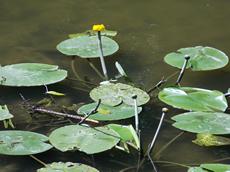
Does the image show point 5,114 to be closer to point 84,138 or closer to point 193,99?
point 84,138

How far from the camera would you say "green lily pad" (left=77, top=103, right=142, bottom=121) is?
1535 mm

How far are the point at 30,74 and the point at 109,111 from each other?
1.11ft

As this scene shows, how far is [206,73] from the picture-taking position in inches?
74.7

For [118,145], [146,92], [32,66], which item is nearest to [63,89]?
[32,66]

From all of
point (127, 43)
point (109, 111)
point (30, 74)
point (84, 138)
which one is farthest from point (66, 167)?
point (127, 43)

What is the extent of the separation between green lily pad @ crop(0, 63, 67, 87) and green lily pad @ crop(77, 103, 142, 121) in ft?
0.63

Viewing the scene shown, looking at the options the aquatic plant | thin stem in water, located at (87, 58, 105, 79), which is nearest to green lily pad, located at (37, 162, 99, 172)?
the aquatic plant

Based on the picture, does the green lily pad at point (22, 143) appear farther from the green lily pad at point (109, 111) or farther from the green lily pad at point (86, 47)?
the green lily pad at point (86, 47)

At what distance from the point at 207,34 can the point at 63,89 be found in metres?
0.74

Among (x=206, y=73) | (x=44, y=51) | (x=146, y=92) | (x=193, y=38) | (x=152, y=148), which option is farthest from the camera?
(x=193, y=38)

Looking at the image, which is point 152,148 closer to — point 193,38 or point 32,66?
point 32,66

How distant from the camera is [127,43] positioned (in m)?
2.13

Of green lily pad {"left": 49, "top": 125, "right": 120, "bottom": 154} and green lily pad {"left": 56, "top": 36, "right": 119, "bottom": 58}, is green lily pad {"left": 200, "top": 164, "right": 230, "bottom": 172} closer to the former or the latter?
green lily pad {"left": 49, "top": 125, "right": 120, "bottom": 154}

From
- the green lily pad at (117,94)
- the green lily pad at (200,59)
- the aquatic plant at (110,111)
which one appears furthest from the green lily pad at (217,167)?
the green lily pad at (200,59)
